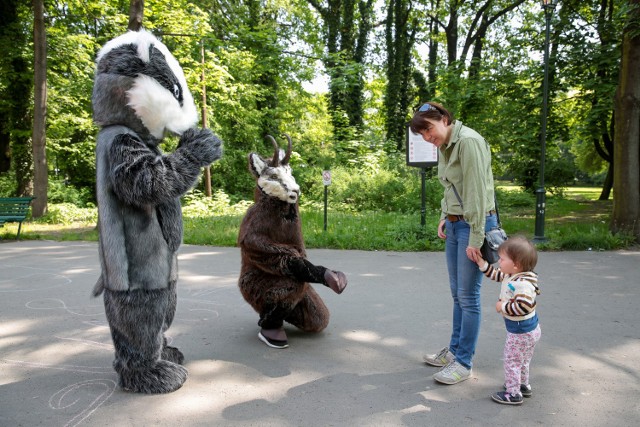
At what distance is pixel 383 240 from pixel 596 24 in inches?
299

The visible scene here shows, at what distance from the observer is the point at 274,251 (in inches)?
151

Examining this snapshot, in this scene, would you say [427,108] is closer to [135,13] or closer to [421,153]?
[421,153]

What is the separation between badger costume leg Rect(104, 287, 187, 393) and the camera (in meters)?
2.98

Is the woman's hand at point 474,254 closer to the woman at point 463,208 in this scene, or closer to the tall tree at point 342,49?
the woman at point 463,208

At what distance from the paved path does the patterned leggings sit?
0.51 feet

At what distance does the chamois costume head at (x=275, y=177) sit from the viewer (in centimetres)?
380

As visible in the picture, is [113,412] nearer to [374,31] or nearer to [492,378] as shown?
[492,378]

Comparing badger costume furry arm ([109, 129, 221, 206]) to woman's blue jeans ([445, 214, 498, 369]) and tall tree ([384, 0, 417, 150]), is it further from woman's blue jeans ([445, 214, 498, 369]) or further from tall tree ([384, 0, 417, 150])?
tall tree ([384, 0, 417, 150])

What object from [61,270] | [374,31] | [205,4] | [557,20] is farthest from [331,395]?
[374,31]

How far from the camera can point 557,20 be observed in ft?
37.1

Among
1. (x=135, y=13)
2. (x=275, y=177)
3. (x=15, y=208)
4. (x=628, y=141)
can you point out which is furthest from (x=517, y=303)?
(x=15, y=208)

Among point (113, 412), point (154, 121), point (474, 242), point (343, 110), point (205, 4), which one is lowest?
point (113, 412)

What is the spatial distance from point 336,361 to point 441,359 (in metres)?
0.81

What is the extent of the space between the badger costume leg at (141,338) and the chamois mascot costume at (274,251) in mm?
836
